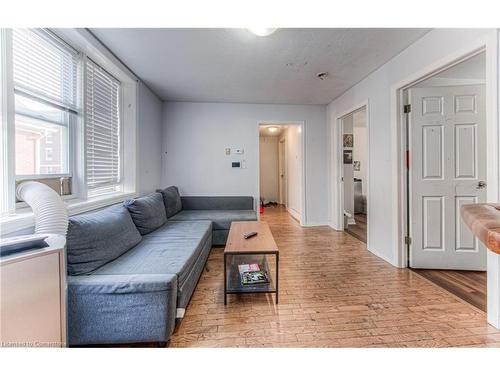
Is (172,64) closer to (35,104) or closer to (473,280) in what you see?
(35,104)

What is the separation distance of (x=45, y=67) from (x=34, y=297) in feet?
5.71

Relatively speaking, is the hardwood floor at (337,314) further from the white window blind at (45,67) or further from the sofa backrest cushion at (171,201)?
the white window blind at (45,67)

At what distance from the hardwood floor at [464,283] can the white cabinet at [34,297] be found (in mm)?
2777

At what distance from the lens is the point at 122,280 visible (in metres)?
1.29

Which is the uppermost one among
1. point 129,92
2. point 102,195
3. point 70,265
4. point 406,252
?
point 129,92

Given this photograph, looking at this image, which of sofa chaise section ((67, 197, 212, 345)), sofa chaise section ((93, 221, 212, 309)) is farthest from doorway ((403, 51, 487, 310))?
sofa chaise section ((67, 197, 212, 345))

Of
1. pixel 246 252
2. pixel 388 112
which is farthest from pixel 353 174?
pixel 246 252

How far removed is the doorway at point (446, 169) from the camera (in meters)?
2.21

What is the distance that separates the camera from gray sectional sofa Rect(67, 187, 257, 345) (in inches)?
49.8

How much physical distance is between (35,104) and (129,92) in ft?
4.57

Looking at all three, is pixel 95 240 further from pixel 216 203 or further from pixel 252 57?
pixel 216 203
